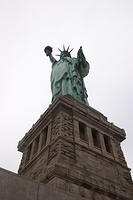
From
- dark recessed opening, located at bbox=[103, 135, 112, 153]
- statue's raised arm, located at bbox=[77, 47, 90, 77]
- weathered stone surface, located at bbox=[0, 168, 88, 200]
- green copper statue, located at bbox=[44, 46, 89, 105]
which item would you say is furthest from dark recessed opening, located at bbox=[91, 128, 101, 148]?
weathered stone surface, located at bbox=[0, 168, 88, 200]

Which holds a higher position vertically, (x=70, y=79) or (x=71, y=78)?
(x=71, y=78)

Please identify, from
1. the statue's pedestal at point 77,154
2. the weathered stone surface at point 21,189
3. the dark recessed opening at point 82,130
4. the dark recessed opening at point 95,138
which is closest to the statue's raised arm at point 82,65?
the statue's pedestal at point 77,154

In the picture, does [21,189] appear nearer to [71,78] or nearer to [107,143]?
[107,143]

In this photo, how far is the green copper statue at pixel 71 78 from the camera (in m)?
19.5

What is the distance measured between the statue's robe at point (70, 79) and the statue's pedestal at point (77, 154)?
9.78 ft

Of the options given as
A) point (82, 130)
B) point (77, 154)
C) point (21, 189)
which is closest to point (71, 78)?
point (82, 130)

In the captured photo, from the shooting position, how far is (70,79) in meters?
20.8

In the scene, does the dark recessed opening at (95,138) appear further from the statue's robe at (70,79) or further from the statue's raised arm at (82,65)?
the statue's raised arm at (82,65)

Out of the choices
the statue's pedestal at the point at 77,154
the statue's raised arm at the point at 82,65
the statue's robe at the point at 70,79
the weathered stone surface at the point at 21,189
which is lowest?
the weathered stone surface at the point at 21,189

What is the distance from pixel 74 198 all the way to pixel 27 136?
11997 millimetres

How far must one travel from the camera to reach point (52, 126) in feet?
48.5

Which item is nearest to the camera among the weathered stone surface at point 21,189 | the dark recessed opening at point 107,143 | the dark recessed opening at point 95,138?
the weathered stone surface at point 21,189

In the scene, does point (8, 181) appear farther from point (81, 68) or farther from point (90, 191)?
point (81, 68)

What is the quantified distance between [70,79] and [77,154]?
9.69m
